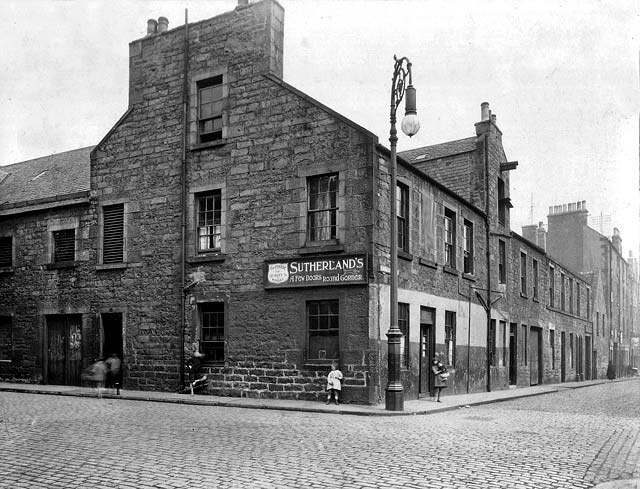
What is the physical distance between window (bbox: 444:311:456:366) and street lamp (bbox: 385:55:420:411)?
5.90 m

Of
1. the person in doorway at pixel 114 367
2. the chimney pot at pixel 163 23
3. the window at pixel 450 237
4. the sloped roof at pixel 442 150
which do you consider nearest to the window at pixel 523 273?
the sloped roof at pixel 442 150

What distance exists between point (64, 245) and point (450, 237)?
40.5 feet

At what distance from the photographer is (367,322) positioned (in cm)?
1598

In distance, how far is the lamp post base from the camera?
1469 centimetres

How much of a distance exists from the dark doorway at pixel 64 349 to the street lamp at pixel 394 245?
10555mm

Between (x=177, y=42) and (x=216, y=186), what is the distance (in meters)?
4.71

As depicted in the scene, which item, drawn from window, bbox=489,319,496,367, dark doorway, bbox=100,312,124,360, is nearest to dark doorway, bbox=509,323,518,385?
window, bbox=489,319,496,367

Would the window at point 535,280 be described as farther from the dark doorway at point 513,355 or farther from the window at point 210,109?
the window at point 210,109

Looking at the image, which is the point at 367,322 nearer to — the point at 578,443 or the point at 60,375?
the point at 578,443

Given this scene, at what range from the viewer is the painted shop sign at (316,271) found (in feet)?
53.0

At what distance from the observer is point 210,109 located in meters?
19.3

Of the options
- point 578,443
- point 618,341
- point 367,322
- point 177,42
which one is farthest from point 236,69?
point 618,341

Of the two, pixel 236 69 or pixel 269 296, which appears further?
pixel 236 69

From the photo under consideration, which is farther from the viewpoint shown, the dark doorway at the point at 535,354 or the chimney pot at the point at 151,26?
the dark doorway at the point at 535,354
